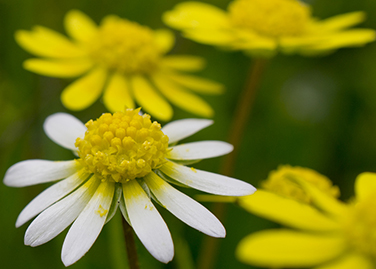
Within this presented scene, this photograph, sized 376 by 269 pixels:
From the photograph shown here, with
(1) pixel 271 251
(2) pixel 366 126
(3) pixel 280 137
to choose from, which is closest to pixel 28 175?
(1) pixel 271 251

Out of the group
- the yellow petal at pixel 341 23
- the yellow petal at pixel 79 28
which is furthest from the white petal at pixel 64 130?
the yellow petal at pixel 341 23

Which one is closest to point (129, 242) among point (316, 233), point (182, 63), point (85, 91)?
point (316, 233)

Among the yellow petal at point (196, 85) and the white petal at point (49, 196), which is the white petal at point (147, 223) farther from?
the yellow petal at point (196, 85)

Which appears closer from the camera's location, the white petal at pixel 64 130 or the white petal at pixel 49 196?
the white petal at pixel 49 196

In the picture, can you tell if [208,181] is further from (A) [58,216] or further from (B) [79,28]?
(B) [79,28]

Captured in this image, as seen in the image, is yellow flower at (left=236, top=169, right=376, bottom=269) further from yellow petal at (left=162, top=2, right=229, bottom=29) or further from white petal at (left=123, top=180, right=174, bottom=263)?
yellow petal at (left=162, top=2, right=229, bottom=29)
